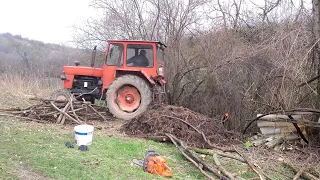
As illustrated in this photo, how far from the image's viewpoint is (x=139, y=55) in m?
9.61

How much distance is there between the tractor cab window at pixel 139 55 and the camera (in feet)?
31.2

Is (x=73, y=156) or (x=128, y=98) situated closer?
(x=73, y=156)

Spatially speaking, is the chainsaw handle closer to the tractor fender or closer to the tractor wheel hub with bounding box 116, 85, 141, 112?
the tractor fender

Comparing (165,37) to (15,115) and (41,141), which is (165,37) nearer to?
(15,115)

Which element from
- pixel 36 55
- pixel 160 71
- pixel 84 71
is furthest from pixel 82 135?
pixel 36 55

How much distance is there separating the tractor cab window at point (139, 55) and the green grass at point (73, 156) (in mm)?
3002

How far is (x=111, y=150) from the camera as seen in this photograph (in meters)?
5.99

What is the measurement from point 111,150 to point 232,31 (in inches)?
257

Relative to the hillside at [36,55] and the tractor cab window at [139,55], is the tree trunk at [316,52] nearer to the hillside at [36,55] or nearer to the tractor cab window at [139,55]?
the tractor cab window at [139,55]

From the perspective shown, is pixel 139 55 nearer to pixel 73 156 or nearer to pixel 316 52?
pixel 316 52

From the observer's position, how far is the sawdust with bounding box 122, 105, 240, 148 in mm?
7105

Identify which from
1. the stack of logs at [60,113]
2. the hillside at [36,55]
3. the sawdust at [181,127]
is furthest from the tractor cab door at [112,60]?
the hillside at [36,55]

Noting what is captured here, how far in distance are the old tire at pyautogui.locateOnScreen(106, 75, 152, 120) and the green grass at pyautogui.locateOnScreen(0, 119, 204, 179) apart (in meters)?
2.22

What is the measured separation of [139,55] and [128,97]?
3.94 ft
